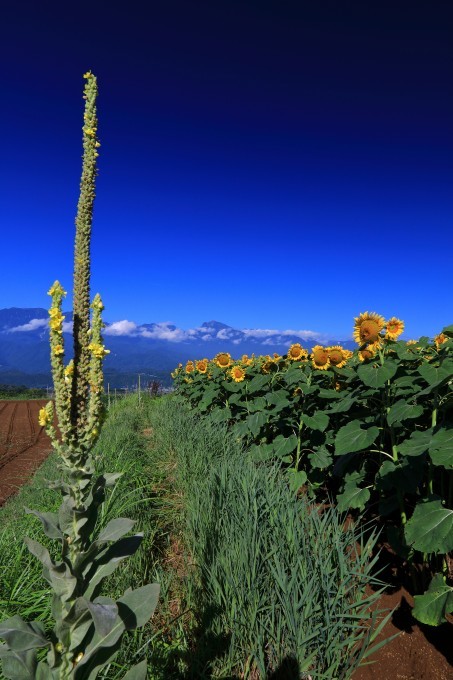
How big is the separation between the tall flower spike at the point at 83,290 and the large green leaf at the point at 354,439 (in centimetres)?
207

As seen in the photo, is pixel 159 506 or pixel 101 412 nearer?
pixel 101 412

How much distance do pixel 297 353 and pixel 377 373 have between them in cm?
233

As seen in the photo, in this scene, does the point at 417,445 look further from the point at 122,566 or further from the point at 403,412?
the point at 122,566

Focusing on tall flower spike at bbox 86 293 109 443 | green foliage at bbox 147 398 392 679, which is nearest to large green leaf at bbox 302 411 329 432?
green foliage at bbox 147 398 392 679

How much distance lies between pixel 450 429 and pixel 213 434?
12.0 feet

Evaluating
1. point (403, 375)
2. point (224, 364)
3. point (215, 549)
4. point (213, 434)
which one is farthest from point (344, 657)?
point (224, 364)

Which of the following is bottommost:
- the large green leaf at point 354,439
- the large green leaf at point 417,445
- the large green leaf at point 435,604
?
the large green leaf at point 435,604

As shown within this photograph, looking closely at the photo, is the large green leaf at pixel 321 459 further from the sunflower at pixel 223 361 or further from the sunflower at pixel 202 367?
the sunflower at pixel 202 367

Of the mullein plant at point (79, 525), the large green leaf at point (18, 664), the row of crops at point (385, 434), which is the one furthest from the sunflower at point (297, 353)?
the large green leaf at point (18, 664)

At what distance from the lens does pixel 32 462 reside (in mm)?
9617

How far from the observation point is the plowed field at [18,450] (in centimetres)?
794

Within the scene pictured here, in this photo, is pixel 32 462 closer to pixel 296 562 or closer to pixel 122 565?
pixel 122 565

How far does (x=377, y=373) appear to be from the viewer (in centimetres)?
297

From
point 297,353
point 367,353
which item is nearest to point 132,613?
point 367,353
